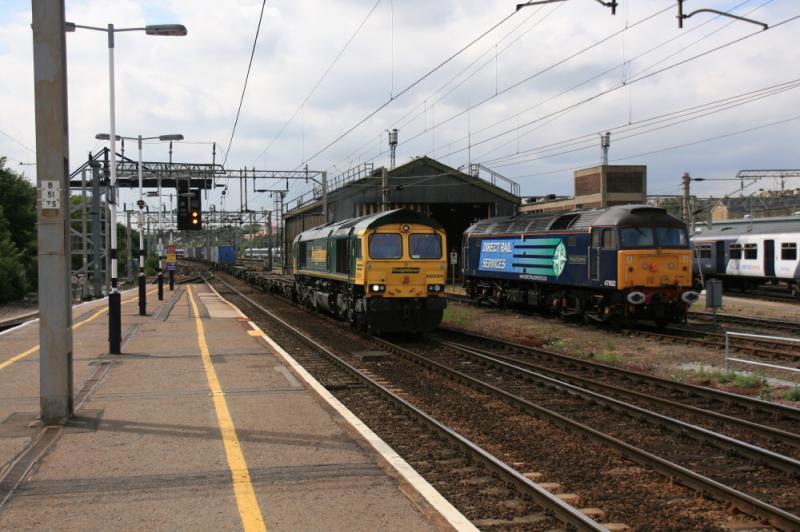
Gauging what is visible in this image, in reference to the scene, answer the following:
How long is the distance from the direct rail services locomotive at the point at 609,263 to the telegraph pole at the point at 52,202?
13991mm

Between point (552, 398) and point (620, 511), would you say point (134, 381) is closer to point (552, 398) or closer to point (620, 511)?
point (552, 398)

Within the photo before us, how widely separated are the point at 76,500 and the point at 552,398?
Answer: 277 inches

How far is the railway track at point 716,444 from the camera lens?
577 centimetres

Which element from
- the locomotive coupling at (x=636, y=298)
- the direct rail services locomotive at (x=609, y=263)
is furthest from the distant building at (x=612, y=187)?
the locomotive coupling at (x=636, y=298)

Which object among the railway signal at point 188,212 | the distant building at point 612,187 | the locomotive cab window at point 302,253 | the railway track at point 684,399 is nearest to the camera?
the railway track at point 684,399

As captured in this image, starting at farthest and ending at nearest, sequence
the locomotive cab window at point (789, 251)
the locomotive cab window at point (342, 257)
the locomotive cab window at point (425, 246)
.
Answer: the locomotive cab window at point (789, 251)
the locomotive cab window at point (342, 257)
the locomotive cab window at point (425, 246)

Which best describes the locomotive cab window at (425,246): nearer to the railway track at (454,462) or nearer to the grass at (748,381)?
the railway track at (454,462)

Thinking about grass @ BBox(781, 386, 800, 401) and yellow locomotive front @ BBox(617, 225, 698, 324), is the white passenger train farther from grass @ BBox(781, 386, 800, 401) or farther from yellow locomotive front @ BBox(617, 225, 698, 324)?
grass @ BBox(781, 386, 800, 401)

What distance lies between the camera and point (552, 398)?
10391 millimetres

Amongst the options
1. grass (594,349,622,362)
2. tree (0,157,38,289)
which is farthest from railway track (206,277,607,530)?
tree (0,157,38,289)

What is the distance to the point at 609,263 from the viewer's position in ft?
60.2

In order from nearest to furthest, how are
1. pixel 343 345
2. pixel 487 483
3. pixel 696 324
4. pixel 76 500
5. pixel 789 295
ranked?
pixel 76 500 < pixel 487 483 < pixel 343 345 < pixel 696 324 < pixel 789 295

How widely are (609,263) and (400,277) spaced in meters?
A: 5.76

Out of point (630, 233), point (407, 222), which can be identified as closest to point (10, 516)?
point (407, 222)
